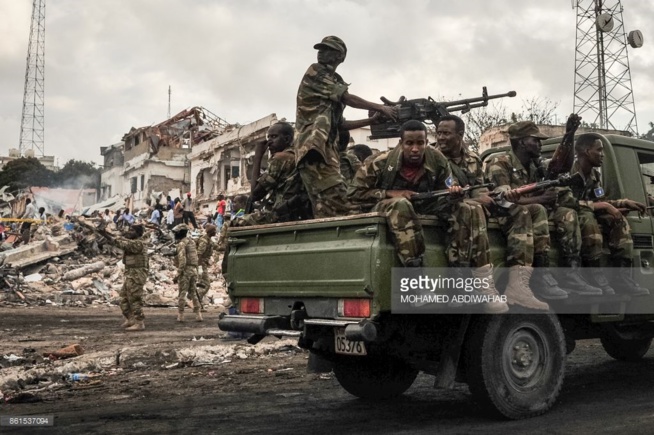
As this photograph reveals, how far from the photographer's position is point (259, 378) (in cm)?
737

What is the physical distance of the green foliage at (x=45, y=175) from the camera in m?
61.2

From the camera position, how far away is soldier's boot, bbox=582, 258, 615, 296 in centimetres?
580

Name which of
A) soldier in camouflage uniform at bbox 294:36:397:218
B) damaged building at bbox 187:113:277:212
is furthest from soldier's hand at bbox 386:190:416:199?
damaged building at bbox 187:113:277:212

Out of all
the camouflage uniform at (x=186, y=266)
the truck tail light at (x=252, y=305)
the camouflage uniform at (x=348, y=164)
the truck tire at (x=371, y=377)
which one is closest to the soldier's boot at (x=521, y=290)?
the truck tire at (x=371, y=377)

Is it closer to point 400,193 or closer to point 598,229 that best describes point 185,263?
point 400,193

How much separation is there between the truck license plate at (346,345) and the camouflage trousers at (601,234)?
2.16 m

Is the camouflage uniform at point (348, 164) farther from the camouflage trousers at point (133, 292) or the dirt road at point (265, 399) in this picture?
the camouflage trousers at point (133, 292)

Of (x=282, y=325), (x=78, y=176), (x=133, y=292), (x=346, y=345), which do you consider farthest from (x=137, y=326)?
(x=78, y=176)

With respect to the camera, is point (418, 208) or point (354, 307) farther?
point (418, 208)

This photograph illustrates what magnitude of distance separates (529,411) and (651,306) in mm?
1797

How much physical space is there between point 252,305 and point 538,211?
233cm

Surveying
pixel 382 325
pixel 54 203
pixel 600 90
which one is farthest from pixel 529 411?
pixel 54 203

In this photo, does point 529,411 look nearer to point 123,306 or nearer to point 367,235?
point 367,235

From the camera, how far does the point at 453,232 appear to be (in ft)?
16.6
